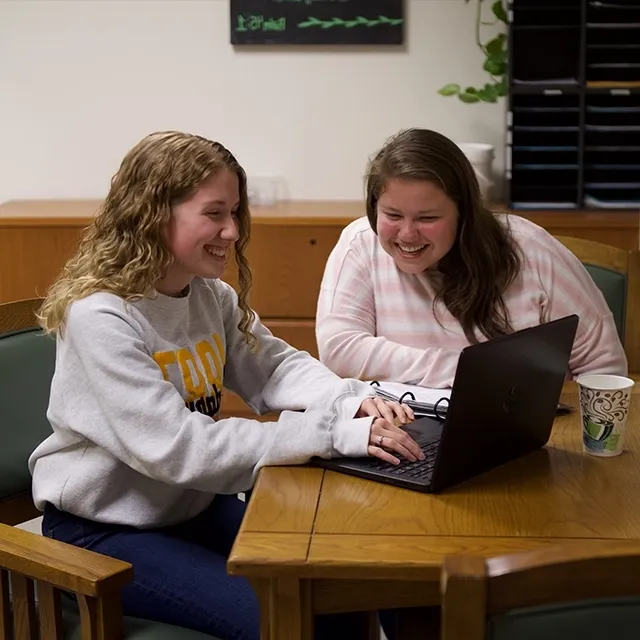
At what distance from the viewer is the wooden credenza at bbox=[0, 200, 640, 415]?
3266mm

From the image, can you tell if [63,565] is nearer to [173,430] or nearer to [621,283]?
[173,430]

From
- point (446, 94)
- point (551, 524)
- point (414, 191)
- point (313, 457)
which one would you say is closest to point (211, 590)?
point (313, 457)

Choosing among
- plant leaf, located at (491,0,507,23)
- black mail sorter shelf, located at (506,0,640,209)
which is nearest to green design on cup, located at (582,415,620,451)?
black mail sorter shelf, located at (506,0,640,209)

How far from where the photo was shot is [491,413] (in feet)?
4.79

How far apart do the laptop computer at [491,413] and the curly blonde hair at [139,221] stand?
1.38ft

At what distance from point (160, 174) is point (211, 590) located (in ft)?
2.13

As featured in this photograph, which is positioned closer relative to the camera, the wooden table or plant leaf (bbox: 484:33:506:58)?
the wooden table

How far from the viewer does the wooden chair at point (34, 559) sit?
1.43m

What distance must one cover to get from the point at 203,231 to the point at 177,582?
0.55m

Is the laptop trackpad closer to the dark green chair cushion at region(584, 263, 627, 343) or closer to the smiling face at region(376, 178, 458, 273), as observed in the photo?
the smiling face at region(376, 178, 458, 273)

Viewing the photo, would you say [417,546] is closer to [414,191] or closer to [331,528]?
[331,528]

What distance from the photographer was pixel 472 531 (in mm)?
1311

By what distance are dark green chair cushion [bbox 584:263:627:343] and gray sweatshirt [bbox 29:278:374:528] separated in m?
0.73

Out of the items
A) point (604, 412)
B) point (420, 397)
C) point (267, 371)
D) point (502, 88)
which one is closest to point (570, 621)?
point (604, 412)
